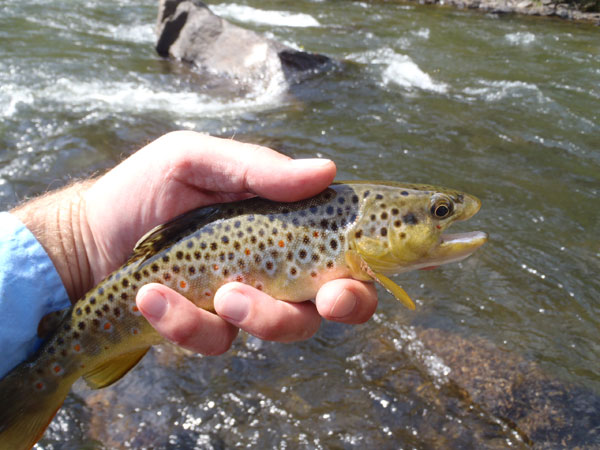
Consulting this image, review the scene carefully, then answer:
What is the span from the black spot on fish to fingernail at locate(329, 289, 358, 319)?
20.1 inches

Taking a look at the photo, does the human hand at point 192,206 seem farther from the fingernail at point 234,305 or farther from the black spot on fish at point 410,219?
the black spot on fish at point 410,219

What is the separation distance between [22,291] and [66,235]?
2.28 feet

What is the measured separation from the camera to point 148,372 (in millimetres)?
4719

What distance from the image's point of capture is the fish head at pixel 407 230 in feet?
9.52

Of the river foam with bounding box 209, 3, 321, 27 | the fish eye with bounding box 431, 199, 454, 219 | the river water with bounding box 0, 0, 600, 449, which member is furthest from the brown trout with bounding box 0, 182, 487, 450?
the river foam with bounding box 209, 3, 321, 27

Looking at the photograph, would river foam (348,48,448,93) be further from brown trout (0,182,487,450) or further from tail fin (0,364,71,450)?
tail fin (0,364,71,450)

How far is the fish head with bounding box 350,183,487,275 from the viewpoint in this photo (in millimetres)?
2902

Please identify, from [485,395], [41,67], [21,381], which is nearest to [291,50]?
[41,67]

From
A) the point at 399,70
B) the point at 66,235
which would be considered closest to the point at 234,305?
the point at 66,235

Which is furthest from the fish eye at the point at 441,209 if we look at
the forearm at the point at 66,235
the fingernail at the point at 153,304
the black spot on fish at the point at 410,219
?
the forearm at the point at 66,235

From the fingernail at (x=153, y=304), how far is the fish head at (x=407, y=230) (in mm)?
1083

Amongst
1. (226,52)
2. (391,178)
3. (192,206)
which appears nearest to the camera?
(192,206)

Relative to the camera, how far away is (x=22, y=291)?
10.1 ft

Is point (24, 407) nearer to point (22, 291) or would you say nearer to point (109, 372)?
point (109, 372)
